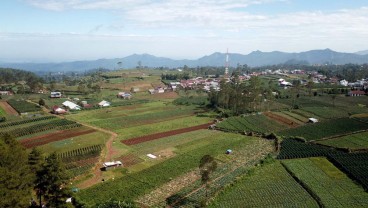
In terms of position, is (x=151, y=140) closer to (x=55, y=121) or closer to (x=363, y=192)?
(x=55, y=121)

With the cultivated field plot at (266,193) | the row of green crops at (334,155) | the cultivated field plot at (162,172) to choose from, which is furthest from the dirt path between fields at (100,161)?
the row of green crops at (334,155)

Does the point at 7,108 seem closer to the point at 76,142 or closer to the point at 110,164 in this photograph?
the point at 76,142

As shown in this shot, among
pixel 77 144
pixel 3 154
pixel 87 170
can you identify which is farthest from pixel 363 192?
pixel 77 144

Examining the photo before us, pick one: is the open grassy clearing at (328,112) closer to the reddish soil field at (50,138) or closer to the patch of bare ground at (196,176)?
the patch of bare ground at (196,176)

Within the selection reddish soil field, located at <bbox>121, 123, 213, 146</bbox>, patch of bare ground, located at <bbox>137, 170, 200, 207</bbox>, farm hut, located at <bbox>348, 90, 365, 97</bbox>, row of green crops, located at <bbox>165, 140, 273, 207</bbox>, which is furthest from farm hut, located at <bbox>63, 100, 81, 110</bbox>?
farm hut, located at <bbox>348, 90, 365, 97</bbox>


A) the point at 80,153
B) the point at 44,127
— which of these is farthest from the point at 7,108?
the point at 80,153
